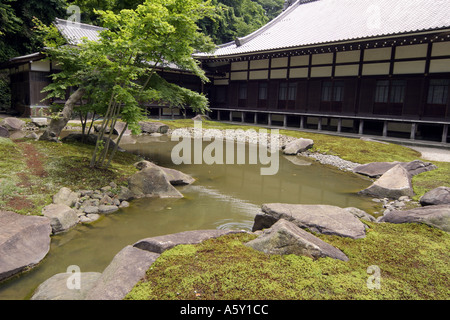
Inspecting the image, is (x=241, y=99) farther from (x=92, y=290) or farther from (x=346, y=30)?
(x=92, y=290)

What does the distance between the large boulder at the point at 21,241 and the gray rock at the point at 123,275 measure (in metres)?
1.92

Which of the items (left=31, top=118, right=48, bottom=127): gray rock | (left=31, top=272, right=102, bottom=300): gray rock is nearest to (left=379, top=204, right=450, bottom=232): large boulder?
(left=31, top=272, right=102, bottom=300): gray rock

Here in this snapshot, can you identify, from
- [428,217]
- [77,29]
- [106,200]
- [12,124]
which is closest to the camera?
[428,217]

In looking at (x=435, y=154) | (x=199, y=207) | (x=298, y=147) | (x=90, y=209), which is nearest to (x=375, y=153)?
(x=435, y=154)

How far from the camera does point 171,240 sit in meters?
4.68

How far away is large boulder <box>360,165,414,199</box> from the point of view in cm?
914

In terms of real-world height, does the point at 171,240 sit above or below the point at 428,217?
below

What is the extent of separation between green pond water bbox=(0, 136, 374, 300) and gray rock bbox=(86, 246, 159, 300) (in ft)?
4.22

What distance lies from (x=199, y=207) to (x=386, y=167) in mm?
8139

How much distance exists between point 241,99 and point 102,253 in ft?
75.0

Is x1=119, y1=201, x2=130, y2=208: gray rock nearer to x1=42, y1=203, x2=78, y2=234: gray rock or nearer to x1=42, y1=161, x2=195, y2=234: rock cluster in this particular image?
x1=42, y1=161, x2=195, y2=234: rock cluster

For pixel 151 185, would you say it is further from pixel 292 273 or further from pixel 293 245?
pixel 292 273

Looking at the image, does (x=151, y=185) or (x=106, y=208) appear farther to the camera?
(x=151, y=185)

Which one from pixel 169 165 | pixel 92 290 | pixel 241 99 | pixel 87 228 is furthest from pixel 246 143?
pixel 92 290
